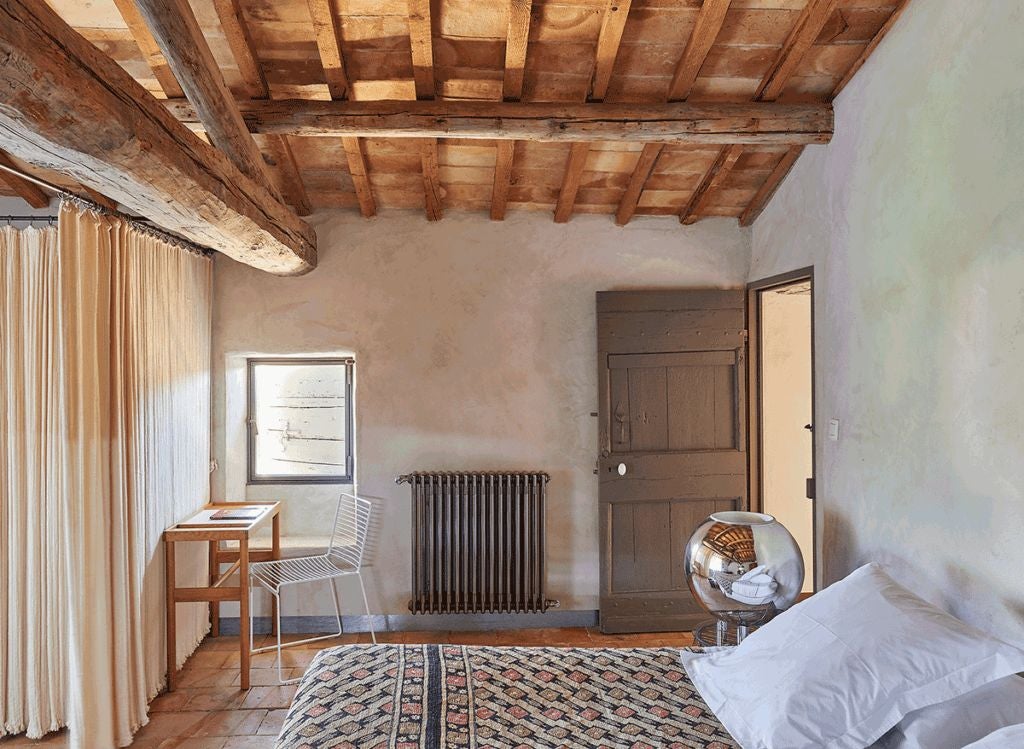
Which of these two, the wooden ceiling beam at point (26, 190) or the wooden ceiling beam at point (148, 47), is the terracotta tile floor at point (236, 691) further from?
the wooden ceiling beam at point (148, 47)

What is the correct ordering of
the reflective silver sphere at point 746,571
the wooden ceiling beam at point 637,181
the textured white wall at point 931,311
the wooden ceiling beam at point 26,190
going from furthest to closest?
the wooden ceiling beam at point 637,181 < the wooden ceiling beam at point 26,190 < the reflective silver sphere at point 746,571 < the textured white wall at point 931,311

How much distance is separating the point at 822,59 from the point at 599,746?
278 centimetres

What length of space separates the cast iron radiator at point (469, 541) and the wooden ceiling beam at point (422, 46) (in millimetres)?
2181

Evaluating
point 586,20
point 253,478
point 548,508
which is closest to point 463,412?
point 548,508

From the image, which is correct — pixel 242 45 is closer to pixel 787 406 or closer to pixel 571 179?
pixel 571 179

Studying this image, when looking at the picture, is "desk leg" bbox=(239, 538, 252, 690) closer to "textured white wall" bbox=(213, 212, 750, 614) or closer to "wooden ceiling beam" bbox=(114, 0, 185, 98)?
"textured white wall" bbox=(213, 212, 750, 614)

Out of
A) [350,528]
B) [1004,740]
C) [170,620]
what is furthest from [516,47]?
[170,620]

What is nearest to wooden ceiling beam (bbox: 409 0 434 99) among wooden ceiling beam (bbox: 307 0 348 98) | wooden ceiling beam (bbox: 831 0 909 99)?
wooden ceiling beam (bbox: 307 0 348 98)

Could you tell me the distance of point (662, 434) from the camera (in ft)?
13.5

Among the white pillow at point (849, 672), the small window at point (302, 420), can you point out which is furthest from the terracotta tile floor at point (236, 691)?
the white pillow at point (849, 672)

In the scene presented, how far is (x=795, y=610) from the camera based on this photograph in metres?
2.00

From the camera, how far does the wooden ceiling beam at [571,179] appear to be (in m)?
3.44

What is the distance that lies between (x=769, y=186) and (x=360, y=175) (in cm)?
224

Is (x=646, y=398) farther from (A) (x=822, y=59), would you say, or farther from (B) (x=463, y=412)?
(A) (x=822, y=59)
